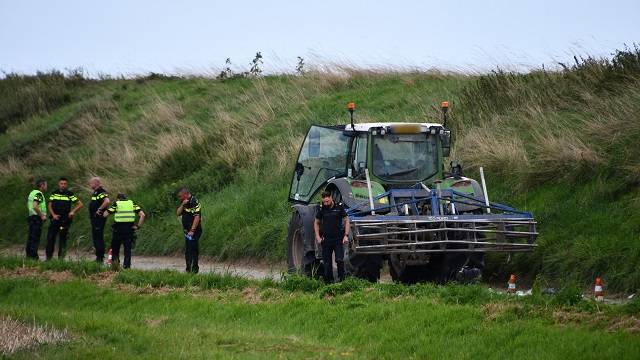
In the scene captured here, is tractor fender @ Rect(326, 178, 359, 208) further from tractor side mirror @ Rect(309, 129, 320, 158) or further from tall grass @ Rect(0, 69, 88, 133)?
tall grass @ Rect(0, 69, 88, 133)

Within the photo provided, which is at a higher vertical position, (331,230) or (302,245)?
(331,230)

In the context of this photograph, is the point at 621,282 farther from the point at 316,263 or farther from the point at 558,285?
the point at 316,263

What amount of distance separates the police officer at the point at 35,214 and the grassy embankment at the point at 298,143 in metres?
4.02

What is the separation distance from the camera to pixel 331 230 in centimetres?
1753

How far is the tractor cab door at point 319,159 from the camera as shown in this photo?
1933cm

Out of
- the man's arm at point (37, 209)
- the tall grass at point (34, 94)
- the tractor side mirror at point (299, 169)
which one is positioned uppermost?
the tall grass at point (34, 94)

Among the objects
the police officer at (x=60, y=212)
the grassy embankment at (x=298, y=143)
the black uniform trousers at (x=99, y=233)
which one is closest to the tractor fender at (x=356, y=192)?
the grassy embankment at (x=298, y=143)

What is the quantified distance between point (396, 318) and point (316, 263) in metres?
5.39

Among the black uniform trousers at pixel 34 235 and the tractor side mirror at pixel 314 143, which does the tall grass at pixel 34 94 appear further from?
the tractor side mirror at pixel 314 143

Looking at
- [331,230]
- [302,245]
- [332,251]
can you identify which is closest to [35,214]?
[302,245]

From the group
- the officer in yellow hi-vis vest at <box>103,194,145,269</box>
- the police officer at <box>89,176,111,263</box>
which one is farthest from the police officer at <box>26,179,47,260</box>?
the officer in yellow hi-vis vest at <box>103,194,145,269</box>

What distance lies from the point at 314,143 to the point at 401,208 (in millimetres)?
2599

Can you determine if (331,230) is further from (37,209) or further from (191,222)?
(37,209)

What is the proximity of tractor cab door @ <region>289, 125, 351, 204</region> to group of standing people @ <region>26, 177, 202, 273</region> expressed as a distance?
93.0 inches
